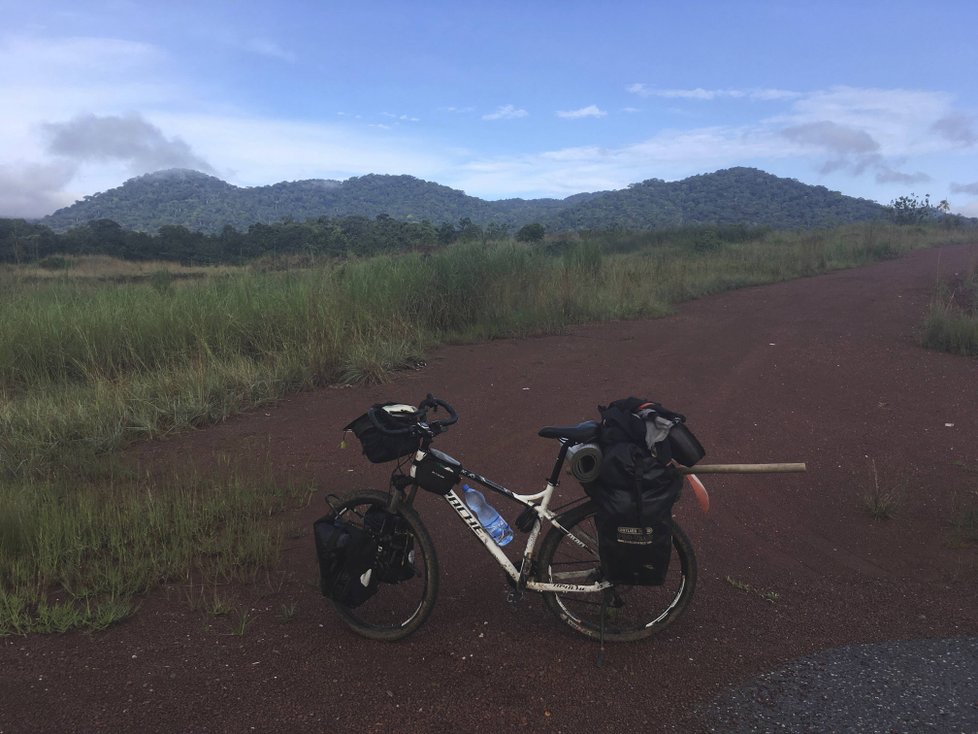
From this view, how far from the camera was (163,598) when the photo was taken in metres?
3.80

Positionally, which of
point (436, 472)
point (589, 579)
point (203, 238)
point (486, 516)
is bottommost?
point (589, 579)

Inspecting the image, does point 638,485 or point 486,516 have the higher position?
point 638,485

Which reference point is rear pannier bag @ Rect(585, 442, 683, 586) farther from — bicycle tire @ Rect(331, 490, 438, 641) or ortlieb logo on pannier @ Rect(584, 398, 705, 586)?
bicycle tire @ Rect(331, 490, 438, 641)

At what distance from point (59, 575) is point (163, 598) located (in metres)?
0.66

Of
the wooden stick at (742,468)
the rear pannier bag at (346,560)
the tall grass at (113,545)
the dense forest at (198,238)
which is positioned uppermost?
the dense forest at (198,238)

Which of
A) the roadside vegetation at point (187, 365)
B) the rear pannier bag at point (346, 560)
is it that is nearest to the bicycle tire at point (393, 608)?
the rear pannier bag at point (346, 560)

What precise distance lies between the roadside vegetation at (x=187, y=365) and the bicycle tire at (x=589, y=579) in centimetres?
181

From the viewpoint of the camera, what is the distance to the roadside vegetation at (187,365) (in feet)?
13.4

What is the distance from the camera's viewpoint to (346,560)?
10.5 ft

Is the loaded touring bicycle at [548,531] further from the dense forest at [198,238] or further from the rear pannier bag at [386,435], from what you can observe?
the dense forest at [198,238]

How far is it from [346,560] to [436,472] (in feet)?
1.86

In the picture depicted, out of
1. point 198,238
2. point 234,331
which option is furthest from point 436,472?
point 198,238

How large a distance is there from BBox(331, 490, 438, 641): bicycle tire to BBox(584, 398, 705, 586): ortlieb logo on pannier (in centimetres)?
81

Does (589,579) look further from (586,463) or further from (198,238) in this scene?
(198,238)
